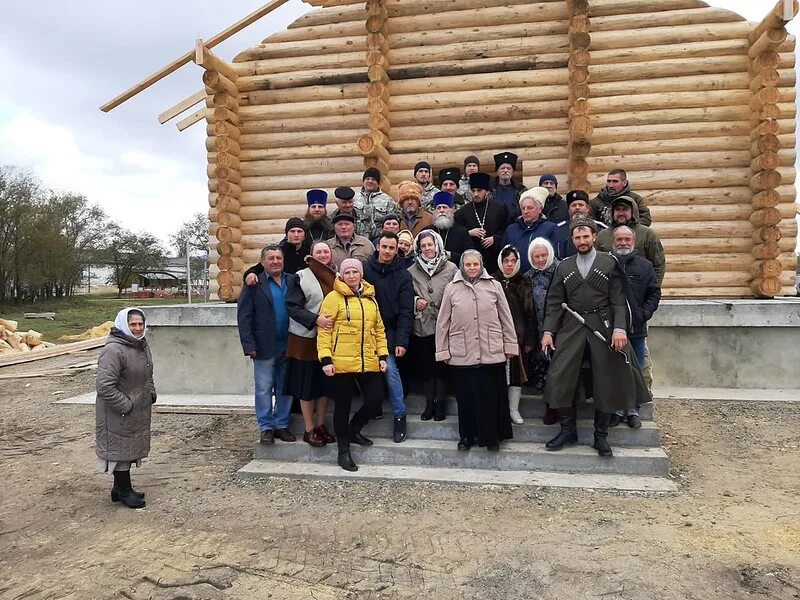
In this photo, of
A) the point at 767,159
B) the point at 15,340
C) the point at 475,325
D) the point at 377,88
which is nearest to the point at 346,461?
the point at 475,325

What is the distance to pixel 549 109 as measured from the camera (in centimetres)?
914

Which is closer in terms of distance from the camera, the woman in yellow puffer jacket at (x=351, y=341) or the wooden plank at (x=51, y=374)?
the woman in yellow puffer jacket at (x=351, y=341)

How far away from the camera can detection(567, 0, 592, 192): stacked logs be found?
867cm

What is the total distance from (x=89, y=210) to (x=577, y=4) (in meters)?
41.7

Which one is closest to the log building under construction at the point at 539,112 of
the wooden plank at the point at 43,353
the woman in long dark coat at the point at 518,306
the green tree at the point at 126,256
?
the woman in long dark coat at the point at 518,306

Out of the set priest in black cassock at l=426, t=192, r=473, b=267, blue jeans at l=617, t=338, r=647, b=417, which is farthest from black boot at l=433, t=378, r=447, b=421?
blue jeans at l=617, t=338, r=647, b=417

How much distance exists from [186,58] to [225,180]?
2.00 meters

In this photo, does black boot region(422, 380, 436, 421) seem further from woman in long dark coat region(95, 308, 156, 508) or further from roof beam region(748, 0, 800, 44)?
roof beam region(748, 0, 800, 44)

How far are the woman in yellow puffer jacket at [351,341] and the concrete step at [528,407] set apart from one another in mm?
730

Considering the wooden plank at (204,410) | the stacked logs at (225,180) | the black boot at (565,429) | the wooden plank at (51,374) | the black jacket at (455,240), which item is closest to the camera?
the black boot at (565,429)

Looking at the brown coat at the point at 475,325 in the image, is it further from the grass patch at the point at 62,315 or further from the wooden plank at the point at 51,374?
the grass patch at the point at 62,315

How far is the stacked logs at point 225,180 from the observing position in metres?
9.48

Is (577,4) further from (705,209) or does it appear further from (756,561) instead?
(756,561)

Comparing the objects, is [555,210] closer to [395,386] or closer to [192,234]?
[395,386]
